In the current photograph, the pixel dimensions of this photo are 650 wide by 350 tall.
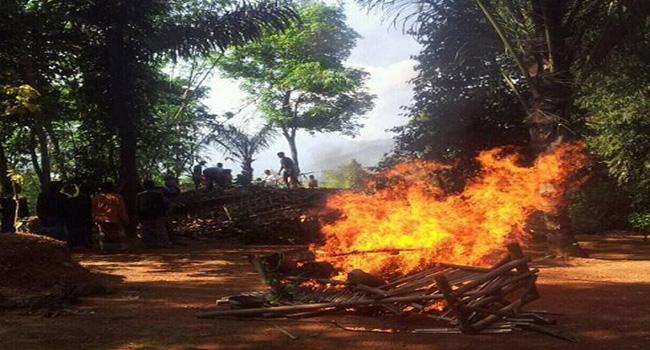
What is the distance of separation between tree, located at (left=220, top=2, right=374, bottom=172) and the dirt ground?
22.9 metres

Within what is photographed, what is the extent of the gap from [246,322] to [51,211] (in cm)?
815

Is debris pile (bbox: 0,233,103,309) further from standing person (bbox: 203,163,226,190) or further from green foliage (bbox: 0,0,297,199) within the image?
standing person (bbox: 203,163,226,190)

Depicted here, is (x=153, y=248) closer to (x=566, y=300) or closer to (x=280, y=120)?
(x=566, y=300)

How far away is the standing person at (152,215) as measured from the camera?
1330cm

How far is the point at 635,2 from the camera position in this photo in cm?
1046

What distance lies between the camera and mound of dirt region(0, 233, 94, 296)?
25.1 ft

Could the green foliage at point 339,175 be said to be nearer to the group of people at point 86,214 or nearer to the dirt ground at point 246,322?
the group of people at point 86,214

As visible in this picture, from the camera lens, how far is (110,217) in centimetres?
1248

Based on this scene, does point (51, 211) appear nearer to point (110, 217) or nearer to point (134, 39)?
point (110, 217)

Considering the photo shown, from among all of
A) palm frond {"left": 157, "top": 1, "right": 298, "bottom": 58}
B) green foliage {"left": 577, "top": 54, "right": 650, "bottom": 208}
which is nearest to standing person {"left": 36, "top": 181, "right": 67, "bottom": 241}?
palm frond {"left": 157, "top": 1, "right": 298, "bottom": 58}

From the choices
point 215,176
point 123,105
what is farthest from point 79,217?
point 215,176

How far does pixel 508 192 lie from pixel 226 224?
10.4 meters

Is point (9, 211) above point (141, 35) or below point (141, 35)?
below

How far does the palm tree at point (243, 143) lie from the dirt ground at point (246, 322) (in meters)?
17.2
